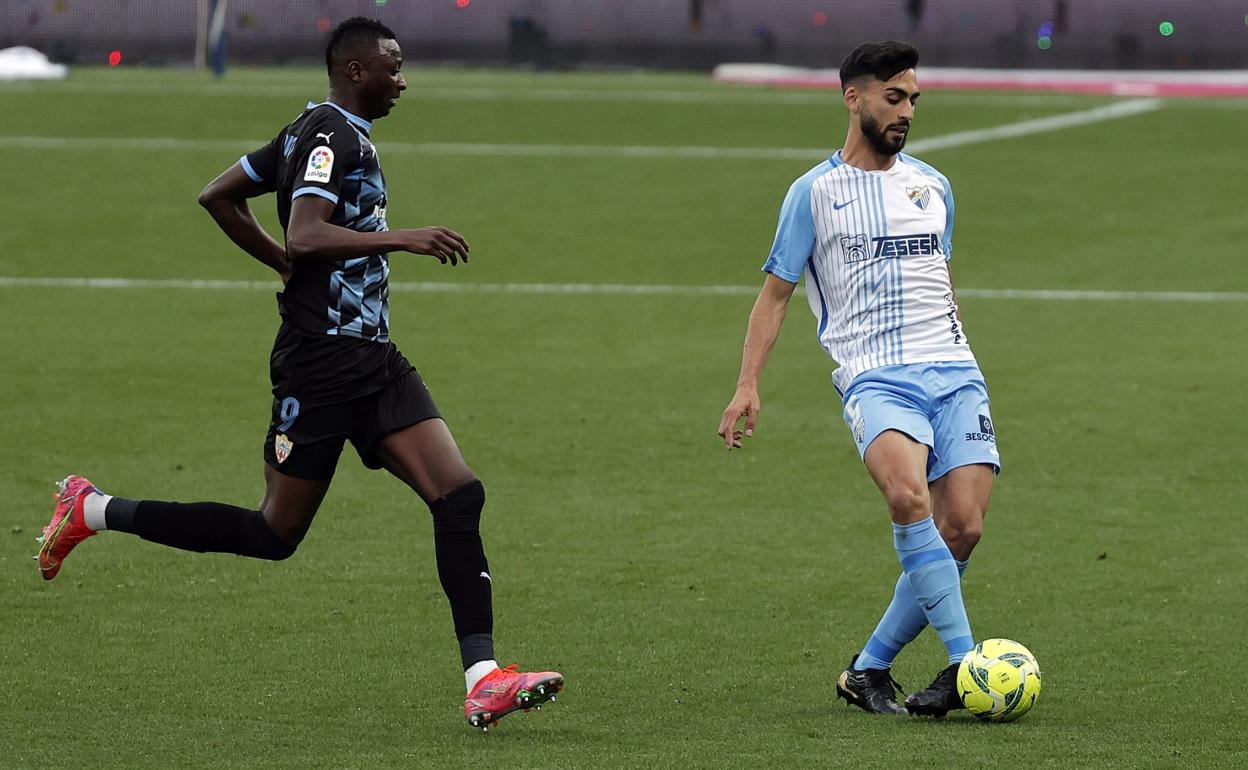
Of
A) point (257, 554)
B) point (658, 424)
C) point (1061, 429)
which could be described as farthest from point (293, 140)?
point (1061, 429)

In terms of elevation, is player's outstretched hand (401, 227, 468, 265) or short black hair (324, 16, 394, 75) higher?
short black hair (324, 16, 394, 75)

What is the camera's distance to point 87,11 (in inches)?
1802

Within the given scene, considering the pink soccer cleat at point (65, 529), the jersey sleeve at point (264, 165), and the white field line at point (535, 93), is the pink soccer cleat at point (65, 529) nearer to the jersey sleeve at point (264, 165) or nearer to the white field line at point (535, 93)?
the jersey sleeve at point (264, 165)

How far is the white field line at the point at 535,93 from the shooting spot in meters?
33.2

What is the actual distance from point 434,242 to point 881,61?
157 centimetres

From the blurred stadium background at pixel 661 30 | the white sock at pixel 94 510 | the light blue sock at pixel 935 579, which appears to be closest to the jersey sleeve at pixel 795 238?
the light blue sock at pixel 935 579

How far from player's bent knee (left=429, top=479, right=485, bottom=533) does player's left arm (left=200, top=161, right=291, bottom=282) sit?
95 cm

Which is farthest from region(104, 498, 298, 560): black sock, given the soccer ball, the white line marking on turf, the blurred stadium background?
the blurred stadium background

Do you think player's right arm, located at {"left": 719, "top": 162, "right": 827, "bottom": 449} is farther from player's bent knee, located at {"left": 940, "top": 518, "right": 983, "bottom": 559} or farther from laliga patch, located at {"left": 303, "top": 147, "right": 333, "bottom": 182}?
laliga patch, located at {"left": 303, "top": 147, "right": 333, "bottom": 182}

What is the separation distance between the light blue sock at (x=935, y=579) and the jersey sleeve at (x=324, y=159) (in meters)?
2.06

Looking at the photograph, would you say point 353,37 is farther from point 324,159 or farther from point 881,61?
point 881,61

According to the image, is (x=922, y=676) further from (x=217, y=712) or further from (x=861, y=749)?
(x=217, y=712)

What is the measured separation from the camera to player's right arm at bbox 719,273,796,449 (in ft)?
21.5

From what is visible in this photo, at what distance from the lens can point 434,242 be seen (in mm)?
6219
